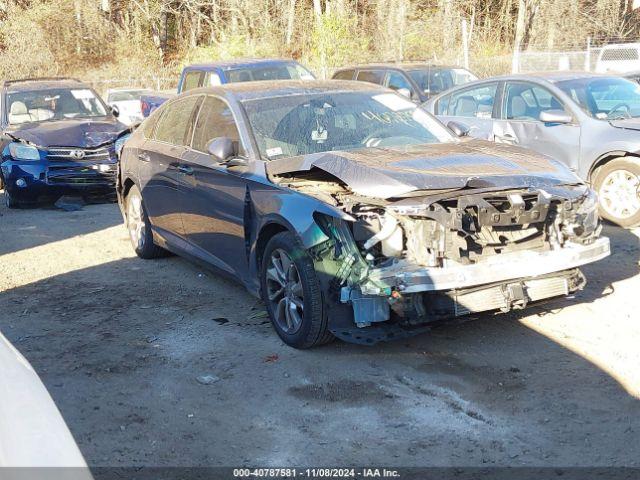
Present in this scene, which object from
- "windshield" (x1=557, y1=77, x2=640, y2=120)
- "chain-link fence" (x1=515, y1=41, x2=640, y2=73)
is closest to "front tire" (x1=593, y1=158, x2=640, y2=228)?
"windshield" (x1=557, y1=77, x2=640, y2=120)

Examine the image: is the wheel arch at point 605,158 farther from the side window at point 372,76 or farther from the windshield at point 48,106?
the windshield at point 48,106

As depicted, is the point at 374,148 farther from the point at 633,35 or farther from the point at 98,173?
the point at 633,35

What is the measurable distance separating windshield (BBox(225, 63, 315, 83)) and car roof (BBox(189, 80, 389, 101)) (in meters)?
6.35

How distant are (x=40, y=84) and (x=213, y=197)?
8.30 m

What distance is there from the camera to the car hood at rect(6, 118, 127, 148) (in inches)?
477

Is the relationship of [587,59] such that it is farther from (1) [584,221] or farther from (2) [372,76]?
(1) [584,221]

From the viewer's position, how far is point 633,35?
125ft

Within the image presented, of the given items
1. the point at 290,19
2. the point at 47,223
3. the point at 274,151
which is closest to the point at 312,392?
the point at 274,151

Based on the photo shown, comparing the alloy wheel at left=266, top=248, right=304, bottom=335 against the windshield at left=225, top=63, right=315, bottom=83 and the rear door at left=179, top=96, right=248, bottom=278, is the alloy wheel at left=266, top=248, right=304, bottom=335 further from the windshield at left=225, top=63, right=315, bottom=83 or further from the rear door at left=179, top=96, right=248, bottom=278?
the windshield at left=225, top=63, right=315, bottom=83

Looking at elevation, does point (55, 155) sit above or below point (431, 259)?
below

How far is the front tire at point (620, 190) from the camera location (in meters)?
8.65

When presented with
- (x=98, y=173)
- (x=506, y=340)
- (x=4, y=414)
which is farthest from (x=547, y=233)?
(x=98, y=173)

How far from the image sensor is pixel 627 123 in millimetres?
8875

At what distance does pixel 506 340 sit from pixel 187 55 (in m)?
36.7
